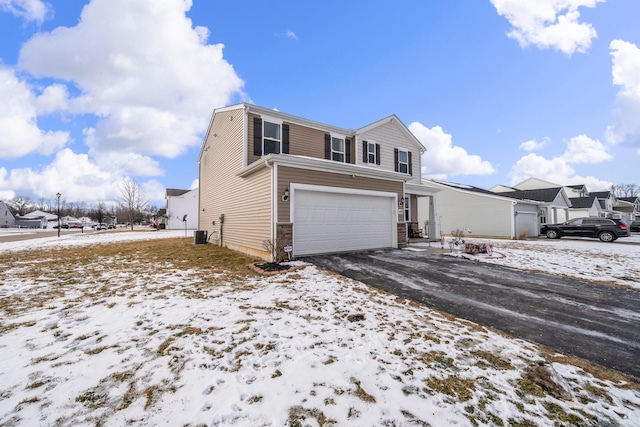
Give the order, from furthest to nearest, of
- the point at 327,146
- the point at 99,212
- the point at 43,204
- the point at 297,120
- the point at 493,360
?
1. the point at 43,204
2. the point at 99,212
3. the point at 327,146
4. the point at 297,120
5. the point at 493,360

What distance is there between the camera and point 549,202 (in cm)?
2156

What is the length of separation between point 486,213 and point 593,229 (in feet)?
19.8

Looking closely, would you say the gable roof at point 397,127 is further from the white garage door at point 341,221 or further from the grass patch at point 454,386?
the grass patch at point 454,386

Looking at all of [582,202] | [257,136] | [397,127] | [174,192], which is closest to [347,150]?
[397,127]

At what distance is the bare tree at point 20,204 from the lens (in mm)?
78350

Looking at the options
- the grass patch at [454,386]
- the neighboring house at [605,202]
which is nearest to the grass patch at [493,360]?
the grass patch at [454,386]

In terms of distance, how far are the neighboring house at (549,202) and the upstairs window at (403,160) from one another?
1065 cm

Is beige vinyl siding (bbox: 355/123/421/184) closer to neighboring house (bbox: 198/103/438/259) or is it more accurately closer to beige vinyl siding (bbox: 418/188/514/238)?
neighboring house (bbox: 198/103/438/259)

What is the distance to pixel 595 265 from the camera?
25.6 feet

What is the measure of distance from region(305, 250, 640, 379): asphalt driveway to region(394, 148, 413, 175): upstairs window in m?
9.49

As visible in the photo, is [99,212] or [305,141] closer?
[305,141]

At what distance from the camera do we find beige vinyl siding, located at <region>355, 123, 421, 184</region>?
1455cm

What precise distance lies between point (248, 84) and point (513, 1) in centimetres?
1230

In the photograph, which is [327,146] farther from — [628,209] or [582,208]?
[628,209]
